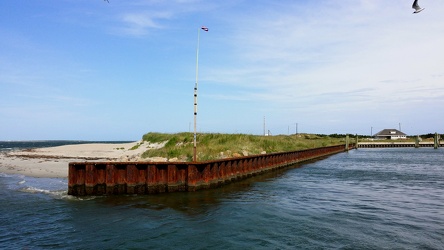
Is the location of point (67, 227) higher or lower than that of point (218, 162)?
lower

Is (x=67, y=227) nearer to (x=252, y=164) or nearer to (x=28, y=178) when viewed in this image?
(x=28, y=178)

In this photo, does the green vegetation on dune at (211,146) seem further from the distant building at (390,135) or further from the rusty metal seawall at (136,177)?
the distant building at (390,135)

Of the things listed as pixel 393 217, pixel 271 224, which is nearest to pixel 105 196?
pixel 271 224

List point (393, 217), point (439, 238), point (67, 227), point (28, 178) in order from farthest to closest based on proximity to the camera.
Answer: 1. point (28, 178)
2. point (393, 217)
3. point (67, 227)
4. point (439, 238)

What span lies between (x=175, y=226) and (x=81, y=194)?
8.73 m

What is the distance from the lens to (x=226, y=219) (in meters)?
14.1

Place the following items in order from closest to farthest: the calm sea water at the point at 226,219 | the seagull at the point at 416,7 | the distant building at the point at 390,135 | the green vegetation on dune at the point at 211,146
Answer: the seagull at the point at 416,7 < the calm sea water at the point at 226,219 < the green vegetation on dune at the point at 211,146 < the distant building at the point at 390,135

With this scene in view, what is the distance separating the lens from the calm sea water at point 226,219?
36.3ft

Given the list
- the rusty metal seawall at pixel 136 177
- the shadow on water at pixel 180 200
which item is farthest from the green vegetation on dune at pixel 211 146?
the shadow on water at pixel 180 200

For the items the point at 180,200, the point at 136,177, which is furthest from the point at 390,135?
the point at 180,200

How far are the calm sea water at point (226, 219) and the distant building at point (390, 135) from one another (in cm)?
16479

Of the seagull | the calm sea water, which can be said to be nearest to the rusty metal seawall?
the calm sea water

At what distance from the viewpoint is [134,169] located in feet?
63.8

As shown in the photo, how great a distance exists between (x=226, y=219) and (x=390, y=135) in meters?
179
